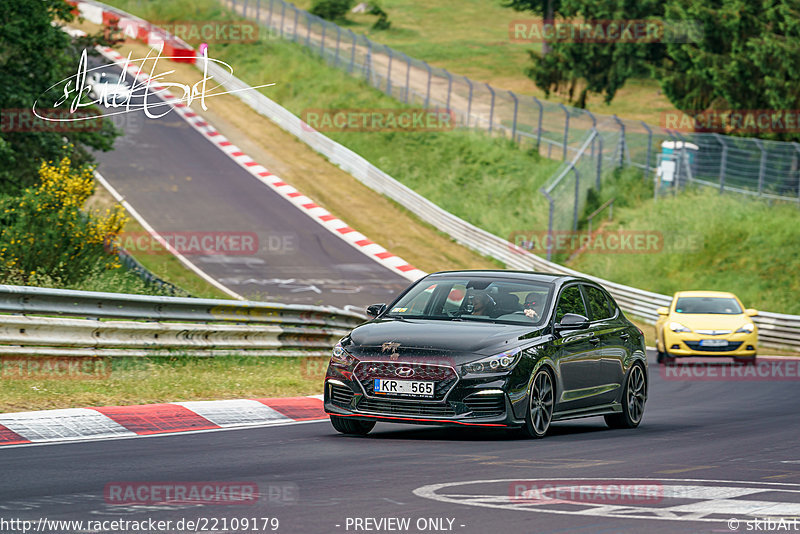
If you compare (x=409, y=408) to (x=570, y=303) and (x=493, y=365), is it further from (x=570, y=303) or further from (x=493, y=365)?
(x=570, y=303)

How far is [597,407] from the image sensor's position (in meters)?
12.3

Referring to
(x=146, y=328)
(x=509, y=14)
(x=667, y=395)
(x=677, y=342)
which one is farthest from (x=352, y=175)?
(x=509, y=14)

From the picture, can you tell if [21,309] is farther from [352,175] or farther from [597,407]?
[352,175]

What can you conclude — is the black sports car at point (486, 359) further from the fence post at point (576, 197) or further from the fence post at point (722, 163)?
the fence post at point (722, 163)

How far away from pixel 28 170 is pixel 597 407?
20.0 meters

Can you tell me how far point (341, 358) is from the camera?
1090 centimetres

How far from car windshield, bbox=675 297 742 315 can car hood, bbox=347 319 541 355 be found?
1441 cm

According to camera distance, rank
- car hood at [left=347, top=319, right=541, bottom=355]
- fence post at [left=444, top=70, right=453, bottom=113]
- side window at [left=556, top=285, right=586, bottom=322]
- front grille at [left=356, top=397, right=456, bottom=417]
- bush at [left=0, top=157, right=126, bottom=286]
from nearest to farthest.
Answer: front grille at [left=356, top=397, right=456, bottom=417]
car hood at [left=347, top=319, right=541, bottom=355]
side window at [left=556, top=285, right=586, bottom=322]
bush at [left=0, top=157, right=126, bottom=286]
fence post at [left=444, top=70, right=453, bottom=113]

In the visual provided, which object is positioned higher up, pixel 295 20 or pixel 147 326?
pixel 295 20

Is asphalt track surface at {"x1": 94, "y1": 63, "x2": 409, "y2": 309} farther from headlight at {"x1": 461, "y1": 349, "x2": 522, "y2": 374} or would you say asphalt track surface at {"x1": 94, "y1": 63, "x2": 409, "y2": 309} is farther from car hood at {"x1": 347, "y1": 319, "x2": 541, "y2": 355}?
headlight at {"x1": 461, "y1": 349, "x2": 522, "y2": 374}

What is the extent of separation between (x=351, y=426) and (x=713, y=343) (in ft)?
46.5

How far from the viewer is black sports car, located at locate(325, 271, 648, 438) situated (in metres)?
10.5

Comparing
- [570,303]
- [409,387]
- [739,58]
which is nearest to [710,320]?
[570,303]

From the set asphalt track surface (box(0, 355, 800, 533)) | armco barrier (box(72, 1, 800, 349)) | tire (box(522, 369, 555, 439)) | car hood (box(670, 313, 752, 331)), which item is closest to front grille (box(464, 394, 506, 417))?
asphalt track surface (box(0, 355, 800, 533))
